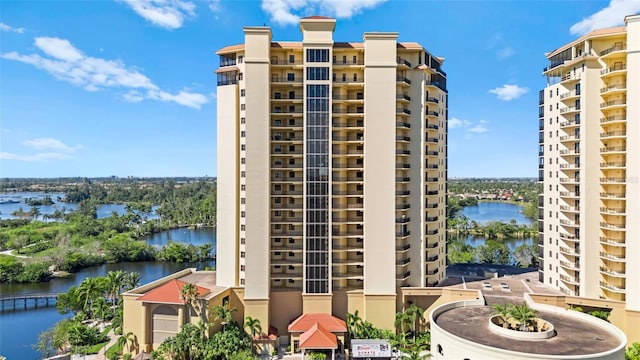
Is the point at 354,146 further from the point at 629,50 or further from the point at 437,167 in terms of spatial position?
the point at 629,50

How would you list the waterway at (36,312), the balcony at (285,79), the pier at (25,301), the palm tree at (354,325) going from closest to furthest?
1. the palm tree at (354,325)
2. the balcony at (285,79)
3. the waterway at (36,312)
4. the pier at (25,301)

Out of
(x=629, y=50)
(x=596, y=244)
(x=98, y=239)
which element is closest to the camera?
(x=629, y=50)

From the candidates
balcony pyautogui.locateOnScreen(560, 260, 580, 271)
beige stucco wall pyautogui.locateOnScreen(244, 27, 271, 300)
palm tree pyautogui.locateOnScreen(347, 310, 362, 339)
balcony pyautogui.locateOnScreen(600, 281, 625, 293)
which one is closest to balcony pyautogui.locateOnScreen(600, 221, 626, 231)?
balcony pyautogui.locateOnScreen(560, 260, 580, 271)

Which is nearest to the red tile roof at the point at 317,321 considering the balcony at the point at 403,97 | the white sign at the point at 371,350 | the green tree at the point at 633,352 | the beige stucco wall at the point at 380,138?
the white sign at the point at 371,350

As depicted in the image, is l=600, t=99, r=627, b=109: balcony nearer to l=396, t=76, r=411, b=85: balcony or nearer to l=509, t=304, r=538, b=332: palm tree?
l=396, t=76, r=411, b=85: balcony

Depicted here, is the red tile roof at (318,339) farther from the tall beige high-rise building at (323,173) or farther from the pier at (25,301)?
the pier at (25,301)


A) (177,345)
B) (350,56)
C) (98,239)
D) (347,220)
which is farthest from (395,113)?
(98,239)

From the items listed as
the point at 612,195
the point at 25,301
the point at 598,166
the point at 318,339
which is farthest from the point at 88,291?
the point at 612,195
